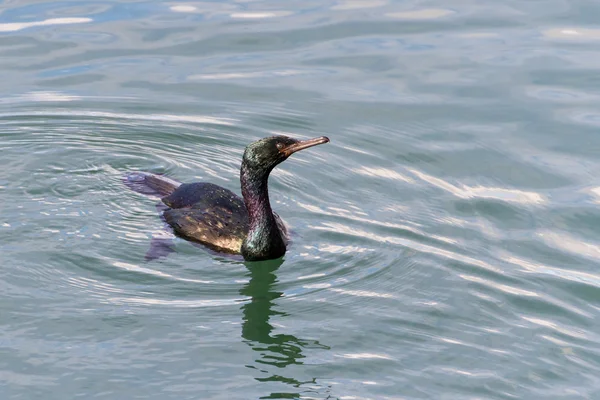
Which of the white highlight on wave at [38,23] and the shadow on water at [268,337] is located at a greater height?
the white highlight on wave at [38,23]

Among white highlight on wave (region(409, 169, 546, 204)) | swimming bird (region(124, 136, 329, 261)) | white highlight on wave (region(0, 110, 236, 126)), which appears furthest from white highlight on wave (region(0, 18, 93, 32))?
white highlight on wave (region(409, 169, 546, 204))

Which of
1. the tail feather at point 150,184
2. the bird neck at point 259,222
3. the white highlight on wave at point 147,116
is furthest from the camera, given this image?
the white highlight on wave at point 147,116

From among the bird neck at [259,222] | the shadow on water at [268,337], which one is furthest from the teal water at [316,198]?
the bird neck at [259,222]

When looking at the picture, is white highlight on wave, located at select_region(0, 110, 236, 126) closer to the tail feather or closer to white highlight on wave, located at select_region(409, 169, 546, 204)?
the tail feather

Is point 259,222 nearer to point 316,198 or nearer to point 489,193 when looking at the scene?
point 316,198

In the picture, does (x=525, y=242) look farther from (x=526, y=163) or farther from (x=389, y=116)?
(x=389, y=116)

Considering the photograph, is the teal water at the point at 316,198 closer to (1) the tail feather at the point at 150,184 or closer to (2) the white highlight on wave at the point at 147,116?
(2) the white highlight on wave at the point at 147,116

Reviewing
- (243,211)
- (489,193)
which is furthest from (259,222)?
(489,193)

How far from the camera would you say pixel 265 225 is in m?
11.0

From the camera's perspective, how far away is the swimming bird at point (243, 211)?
11.0 m

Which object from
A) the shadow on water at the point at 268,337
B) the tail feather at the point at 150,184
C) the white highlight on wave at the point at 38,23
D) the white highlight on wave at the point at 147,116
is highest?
the white highlight on wave at the point at 38,23

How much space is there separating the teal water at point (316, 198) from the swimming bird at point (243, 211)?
22cm

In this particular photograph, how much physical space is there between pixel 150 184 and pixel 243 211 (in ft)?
3.90

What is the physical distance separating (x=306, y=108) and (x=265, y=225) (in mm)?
3795
